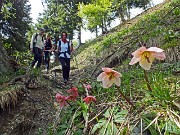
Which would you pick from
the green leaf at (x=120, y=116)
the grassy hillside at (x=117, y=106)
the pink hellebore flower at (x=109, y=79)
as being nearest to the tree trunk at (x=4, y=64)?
the grassy hillside at (x=117, y=106)

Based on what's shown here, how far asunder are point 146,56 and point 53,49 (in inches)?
246

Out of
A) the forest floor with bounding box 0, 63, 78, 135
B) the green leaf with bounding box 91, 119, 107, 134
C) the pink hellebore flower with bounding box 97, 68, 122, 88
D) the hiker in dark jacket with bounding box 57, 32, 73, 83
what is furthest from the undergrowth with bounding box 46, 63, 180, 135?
Answer: the hiker in dark jacket with bounding box 57, 32, 73, 83

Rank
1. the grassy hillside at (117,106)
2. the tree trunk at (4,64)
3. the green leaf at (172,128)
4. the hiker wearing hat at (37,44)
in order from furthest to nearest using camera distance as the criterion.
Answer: the hiker wearing hat at (37,44) < the tree trunk at (4,64) < the grassy hillside at (117,106) < the green leaf at (172,128)

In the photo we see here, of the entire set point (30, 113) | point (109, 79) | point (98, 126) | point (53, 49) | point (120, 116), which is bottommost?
point (30, 113)

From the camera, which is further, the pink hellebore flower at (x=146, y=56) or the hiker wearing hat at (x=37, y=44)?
the hiker wearing hat at (x=37, y=44)

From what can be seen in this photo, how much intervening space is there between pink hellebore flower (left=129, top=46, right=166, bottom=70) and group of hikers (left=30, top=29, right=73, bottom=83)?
4744 millimetres

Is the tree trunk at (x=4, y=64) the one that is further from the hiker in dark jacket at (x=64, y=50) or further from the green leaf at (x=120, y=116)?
the green leaf at (x=120, y=116)

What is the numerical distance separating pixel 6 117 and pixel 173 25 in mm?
4406

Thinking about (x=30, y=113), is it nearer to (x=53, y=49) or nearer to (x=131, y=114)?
(x=131, y=114)

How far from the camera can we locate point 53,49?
316 inches

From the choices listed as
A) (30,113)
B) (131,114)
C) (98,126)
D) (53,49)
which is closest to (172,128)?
(131,114)

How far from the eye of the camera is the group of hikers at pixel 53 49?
6.68 m

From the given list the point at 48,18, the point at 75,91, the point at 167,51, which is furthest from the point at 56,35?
the point at 75,91

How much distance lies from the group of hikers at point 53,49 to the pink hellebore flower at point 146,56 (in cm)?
474
